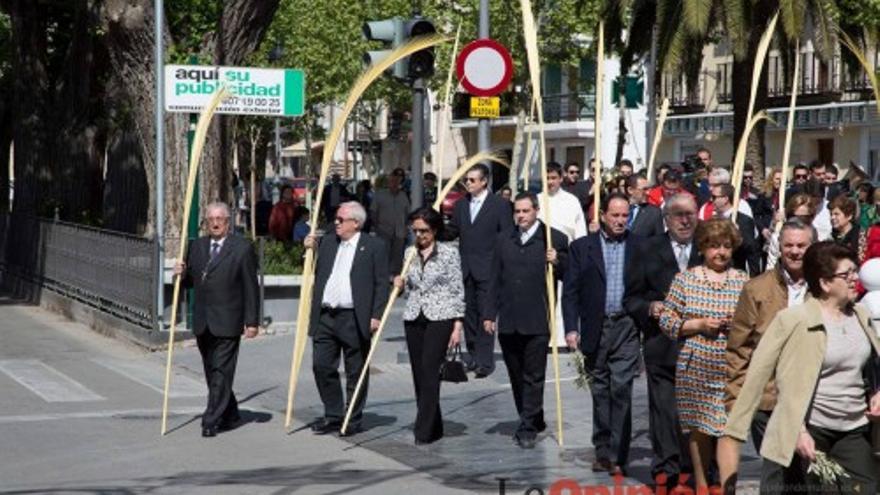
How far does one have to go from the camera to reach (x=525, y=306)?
12250 millimetres

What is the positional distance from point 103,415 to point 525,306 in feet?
12.1

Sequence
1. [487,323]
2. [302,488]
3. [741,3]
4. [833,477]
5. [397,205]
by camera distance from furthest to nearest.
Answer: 1. [741,3]
2. [397,205]
3. [487,323]
4. [302,488]
5. [833,477]

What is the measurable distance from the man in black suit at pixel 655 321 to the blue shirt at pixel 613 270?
768mm

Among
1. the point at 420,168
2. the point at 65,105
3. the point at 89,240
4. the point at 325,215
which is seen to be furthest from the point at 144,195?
the point at 420,168

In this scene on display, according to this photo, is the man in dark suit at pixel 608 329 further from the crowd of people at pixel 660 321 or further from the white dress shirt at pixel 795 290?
the white dress shirt at pixel 795 290

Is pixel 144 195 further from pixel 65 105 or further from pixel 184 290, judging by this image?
pixel 184 290

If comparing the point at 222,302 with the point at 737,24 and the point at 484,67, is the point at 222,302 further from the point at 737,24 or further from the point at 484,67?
the point at 737,24

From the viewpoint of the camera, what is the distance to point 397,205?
2250 cm

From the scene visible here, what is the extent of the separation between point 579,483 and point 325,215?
82.1 feet

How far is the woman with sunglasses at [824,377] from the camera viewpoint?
7.30 metres

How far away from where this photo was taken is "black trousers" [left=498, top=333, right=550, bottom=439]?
40.3 feet

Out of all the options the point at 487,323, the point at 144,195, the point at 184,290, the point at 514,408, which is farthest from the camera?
the point at 144,195

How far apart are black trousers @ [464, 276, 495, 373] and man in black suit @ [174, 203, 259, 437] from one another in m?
2.87

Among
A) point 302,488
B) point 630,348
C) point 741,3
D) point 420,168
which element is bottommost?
point 302,488
